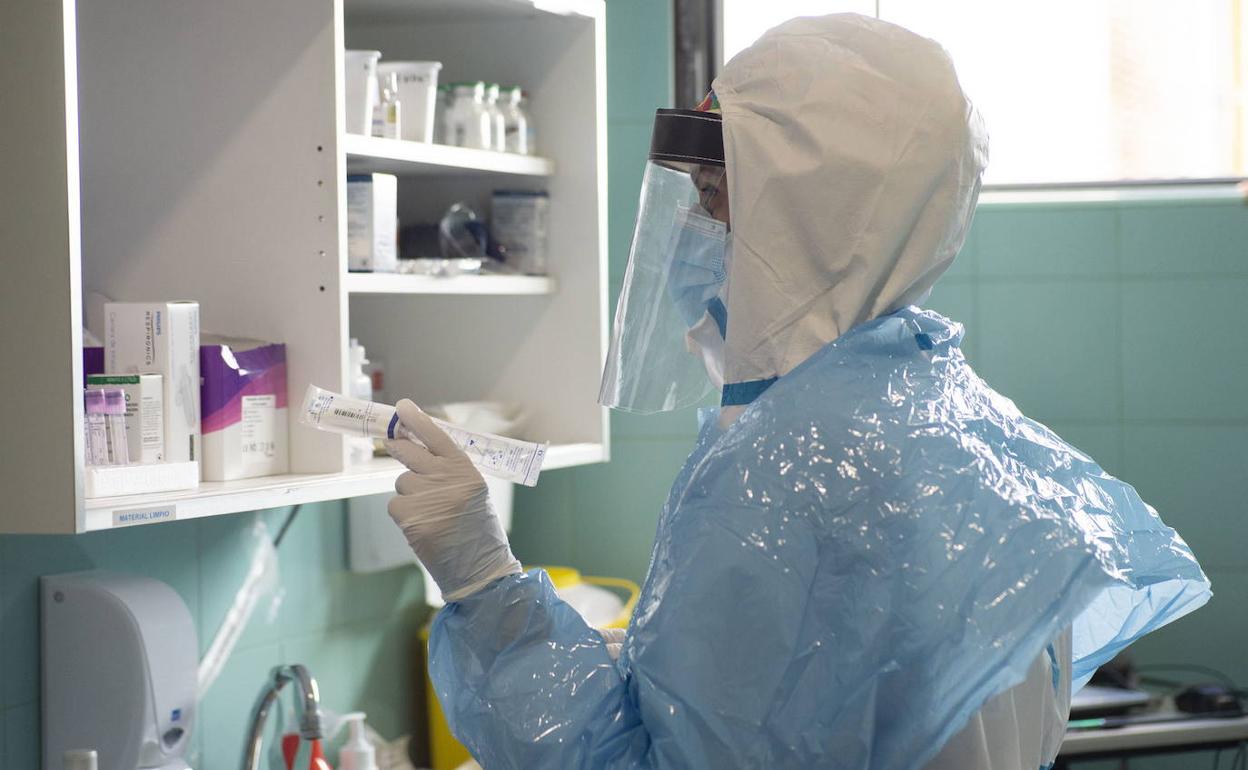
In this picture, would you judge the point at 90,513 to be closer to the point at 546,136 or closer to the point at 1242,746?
the point at 546,136

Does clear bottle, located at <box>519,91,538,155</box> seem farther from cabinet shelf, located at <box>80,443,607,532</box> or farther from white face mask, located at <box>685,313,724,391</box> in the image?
white face mask, located at <box>685,313,724,391</box>

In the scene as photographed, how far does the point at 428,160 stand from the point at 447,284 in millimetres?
175

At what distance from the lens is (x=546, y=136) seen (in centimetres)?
214

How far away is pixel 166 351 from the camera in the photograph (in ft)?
4.78

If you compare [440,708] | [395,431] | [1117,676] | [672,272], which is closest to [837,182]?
[672,272]

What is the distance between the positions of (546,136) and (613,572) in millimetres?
885

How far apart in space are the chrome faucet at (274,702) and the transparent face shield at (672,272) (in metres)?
0.69

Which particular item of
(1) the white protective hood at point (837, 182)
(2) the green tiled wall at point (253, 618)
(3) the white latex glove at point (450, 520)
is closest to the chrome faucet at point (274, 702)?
(2) the green tiled wall at point (253, 618)

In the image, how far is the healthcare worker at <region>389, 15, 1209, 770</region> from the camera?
110 cm

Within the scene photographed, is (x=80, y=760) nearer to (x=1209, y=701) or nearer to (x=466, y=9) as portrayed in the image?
(x=466, y=9)

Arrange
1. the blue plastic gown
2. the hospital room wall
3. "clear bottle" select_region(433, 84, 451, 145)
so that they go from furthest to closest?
1. the hospital room wall
2. "clear bottle" select_region(433, 84, 451, 145)
3. the blue plastic gown

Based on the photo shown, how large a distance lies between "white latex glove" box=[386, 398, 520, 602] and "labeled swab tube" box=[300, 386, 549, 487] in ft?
0.20

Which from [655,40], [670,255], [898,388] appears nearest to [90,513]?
[670,255]

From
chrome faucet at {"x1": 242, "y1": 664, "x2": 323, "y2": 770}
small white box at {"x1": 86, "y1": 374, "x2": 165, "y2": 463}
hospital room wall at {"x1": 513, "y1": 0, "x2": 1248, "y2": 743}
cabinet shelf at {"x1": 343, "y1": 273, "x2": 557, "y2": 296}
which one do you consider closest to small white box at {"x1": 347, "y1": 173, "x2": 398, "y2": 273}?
cabinet shelf at {"x1": 343, "y1": 273, "x2": 557, "y2": 296}
